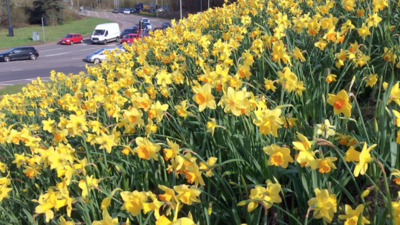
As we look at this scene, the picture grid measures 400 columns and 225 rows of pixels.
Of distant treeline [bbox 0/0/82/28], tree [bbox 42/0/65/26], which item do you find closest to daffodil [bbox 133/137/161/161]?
distant treeline [bbox 0/0/82/28]

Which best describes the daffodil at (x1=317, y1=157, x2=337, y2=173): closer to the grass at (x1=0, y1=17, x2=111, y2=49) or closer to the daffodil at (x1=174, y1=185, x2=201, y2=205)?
the daffodil at (x1=174, y1=185, x2=201, y2=205)

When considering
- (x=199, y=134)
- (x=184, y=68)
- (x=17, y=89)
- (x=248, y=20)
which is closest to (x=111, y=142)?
(x=199, y=134)

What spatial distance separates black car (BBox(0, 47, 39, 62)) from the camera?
22516 mm

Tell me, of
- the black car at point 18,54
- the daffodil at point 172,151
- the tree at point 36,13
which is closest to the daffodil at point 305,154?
the daffodil at point 172,151

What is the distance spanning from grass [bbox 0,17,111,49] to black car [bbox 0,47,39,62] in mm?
7231

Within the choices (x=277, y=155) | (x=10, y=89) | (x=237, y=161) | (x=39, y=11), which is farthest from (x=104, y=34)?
(x=277, y=155)

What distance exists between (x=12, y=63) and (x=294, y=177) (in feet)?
81.2

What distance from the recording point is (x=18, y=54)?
75.2 feet

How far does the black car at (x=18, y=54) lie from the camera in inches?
886

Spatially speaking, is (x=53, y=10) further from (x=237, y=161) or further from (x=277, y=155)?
(x=277, y=155)

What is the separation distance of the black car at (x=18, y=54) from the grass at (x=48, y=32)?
7.23m

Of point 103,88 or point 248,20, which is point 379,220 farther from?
point 248,20

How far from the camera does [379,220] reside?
114 cm

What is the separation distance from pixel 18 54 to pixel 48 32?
1733 cm
